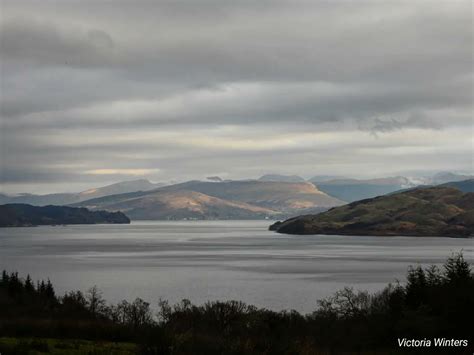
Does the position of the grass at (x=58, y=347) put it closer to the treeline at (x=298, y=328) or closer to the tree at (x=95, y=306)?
the treeline at (x=298, y=328)

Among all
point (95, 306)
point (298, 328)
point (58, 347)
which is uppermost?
point (58, 347)

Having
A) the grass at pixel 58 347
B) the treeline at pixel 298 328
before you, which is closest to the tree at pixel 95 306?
the treeline at pixel 298 328

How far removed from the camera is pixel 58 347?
102ft

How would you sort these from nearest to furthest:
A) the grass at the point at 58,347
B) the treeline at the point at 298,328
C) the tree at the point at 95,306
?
the treeline at the point at 298,328, the grass at the point at 58,347, the tree at the point at 95,306

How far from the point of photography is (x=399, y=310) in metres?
48.8

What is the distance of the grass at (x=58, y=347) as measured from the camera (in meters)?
28.1

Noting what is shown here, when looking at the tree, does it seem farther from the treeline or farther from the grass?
the grass

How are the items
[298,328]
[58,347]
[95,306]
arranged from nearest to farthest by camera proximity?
[58,347] < [298,328] < [95,306]

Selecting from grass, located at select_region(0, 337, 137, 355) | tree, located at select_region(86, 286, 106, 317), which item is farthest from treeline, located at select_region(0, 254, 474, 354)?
tree, located at select_region(86, 286, 106, 317)

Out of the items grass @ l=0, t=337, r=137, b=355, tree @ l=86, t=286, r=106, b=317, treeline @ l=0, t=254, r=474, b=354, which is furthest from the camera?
tree @ l=86, t=286, r=106, b=317

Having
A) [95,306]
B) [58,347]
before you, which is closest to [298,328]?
[58,347]

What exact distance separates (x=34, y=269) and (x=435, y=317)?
474 ft

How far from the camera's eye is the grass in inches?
1105

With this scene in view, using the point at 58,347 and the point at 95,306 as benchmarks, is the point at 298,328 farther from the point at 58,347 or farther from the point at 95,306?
the point at 95,306
